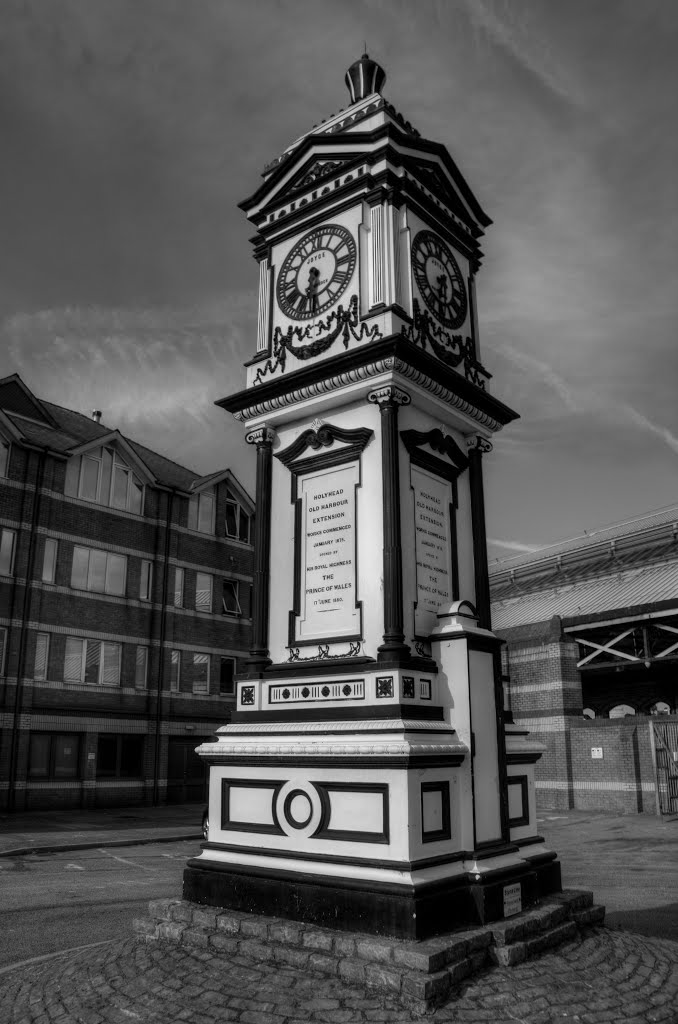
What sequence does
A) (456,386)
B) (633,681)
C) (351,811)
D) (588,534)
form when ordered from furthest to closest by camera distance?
1. (588,534)
2. (633,681)
3. (456,386)
4. (351,811)

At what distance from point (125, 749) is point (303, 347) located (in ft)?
80.0

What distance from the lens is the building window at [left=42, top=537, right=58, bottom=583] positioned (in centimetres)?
2769

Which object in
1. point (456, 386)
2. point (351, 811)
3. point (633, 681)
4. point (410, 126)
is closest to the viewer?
point (351, 811)

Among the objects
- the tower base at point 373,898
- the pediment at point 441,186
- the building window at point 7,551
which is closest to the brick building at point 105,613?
the building window at point 7,551

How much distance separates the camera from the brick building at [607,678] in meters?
22.9

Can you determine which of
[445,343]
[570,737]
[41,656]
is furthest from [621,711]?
[445,343]

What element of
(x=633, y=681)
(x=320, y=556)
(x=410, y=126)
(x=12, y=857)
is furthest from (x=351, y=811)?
(x=633, y=681)

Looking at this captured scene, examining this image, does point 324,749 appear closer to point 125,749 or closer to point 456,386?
point 456,386

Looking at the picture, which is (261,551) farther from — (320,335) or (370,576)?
(320,335)

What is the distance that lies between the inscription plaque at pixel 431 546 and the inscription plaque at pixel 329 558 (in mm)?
624

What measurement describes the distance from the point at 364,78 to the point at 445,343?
11.5 feet

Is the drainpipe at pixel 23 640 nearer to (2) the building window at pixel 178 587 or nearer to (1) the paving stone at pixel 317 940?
(2) the building window at pixel 178 587

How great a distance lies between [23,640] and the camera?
26625 millimetres

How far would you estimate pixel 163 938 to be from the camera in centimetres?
672
